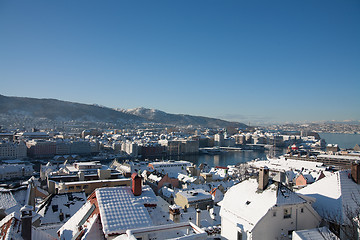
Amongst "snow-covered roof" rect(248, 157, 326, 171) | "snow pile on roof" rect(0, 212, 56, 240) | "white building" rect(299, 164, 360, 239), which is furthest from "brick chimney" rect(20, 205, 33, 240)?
"snow-covered roof" rect(248, 157, 326, 171)

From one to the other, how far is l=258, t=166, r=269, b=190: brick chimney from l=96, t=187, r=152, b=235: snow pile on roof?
2.67 metres

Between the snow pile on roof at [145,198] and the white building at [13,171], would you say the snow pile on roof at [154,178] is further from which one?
the white building at [13,171]

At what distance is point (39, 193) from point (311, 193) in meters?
13.3

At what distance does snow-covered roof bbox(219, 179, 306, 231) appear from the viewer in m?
5.92

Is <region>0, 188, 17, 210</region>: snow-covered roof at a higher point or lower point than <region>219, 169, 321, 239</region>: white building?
lower

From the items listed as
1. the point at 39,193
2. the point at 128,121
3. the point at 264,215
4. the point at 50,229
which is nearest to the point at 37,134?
the point at 39,193

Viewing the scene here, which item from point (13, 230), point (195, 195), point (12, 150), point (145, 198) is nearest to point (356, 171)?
point (145, 198)

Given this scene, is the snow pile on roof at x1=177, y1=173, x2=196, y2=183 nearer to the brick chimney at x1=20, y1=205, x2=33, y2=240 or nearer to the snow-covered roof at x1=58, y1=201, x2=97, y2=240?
the snow-covered roof at x1=58, y1=201, x2=97, y2=240

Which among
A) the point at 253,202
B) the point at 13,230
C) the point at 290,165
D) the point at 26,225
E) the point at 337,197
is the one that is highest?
the point at 337,197

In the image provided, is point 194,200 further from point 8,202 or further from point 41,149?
point 41,149

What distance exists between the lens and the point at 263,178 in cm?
640

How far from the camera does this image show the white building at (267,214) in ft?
19.1

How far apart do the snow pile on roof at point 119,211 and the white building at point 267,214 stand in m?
2.08

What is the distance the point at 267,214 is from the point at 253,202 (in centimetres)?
50
